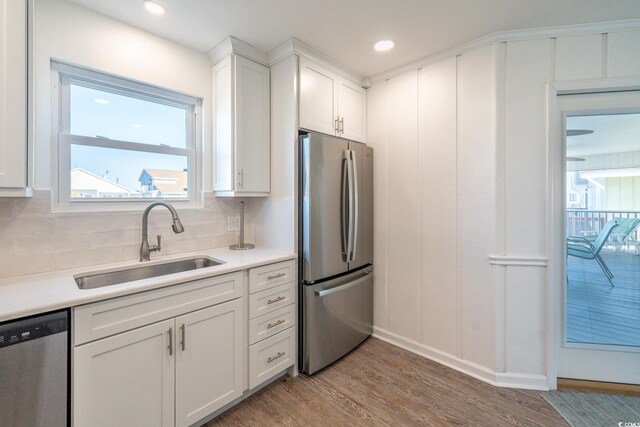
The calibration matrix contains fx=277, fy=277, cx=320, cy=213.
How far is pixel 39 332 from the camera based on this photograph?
1130 millimetres

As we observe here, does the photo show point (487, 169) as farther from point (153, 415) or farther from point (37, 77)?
point (37, 77)

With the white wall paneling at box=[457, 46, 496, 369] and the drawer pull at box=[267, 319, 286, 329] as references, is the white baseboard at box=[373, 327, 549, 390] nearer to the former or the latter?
the white wall paneling at box=[457, 46, 496, 369]

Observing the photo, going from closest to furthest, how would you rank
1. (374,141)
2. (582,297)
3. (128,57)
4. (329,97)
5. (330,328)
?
(128,57) < (582,297) < (330,328) < (329,97) < (374,141)

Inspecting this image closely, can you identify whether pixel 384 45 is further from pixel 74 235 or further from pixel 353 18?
pixel 74 235

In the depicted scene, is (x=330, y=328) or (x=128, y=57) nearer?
(x=128, y=57)

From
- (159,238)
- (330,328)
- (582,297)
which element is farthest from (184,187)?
(582,297)

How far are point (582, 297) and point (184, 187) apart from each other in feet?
10.5

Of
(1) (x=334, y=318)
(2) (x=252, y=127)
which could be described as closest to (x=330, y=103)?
(2) (x=252, y=127)

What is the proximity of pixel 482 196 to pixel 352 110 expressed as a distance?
139 cm

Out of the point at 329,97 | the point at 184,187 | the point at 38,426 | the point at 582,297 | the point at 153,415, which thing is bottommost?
the point at 153,415

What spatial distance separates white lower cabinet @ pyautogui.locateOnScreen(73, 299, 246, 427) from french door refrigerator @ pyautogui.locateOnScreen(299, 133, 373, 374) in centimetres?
58

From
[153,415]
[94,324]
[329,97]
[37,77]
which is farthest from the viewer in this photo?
[329,97]

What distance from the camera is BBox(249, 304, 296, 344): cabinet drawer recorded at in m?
1.90

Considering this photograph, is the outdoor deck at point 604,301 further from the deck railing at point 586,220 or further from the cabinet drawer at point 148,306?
the cabinet drawer at point 148,306
